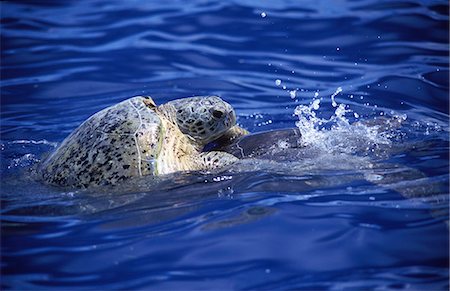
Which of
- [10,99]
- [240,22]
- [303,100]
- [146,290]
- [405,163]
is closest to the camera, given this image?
[146,290]

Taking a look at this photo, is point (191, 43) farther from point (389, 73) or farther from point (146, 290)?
point (146, 290)

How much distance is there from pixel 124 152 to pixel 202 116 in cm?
97

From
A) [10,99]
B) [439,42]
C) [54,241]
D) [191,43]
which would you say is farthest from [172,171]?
[439,42]

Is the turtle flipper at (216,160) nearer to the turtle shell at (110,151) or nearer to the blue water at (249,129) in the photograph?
the blue water at (249,129)

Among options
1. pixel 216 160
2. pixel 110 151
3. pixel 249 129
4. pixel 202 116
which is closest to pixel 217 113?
pixel 202 116

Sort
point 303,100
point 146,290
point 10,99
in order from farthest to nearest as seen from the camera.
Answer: point 10,99
point 303,100
point 146,290

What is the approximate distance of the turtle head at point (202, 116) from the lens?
5391 mm

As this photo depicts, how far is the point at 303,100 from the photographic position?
681 cm

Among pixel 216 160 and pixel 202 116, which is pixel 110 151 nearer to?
pixel 216 160

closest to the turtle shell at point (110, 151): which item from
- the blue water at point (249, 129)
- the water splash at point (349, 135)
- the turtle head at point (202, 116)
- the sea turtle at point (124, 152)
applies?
the sea turtle at point (124, 152)

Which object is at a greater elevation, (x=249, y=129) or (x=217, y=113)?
(x=217, y=113)

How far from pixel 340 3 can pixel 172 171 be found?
18.5ft

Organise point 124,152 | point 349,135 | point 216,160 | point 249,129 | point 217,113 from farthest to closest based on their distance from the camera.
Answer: point 249,129
point 217,113
point 349,135
point 216,160
point 124,152

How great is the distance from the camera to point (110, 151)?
4.61 m
